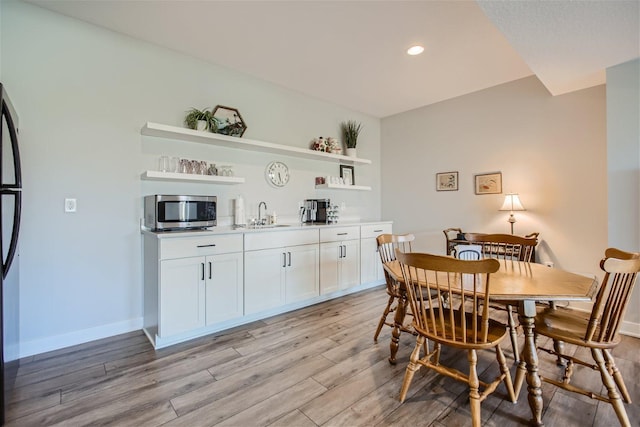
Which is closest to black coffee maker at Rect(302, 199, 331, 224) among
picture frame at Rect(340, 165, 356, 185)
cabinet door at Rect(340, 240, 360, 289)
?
cabinet door at Rect(340, 240, 360, 289)

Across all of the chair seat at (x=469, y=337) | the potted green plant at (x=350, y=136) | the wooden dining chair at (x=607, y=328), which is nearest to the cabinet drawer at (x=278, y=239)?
the potted green plant at (x=350, y=136)

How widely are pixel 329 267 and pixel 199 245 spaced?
5.35 feet

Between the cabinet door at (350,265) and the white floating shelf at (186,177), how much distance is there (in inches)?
63.2

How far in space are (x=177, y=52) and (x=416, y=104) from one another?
10.8 ft

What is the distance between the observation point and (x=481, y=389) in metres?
1.93

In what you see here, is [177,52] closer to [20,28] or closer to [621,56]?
[20,28]

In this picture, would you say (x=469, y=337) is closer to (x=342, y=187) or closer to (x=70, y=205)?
(x=342, y=187)

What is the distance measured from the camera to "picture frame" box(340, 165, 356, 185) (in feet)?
15.4

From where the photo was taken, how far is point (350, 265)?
3977mm

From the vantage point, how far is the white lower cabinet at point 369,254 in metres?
4.14

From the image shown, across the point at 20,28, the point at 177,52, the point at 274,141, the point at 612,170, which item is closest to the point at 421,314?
the point at 612,170

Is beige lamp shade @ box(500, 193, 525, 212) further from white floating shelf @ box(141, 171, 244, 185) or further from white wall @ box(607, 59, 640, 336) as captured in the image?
white floating shelf @ box(141, 171, 244, 185)

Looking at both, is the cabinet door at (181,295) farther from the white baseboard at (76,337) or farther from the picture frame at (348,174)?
the picture frame at (348,174)

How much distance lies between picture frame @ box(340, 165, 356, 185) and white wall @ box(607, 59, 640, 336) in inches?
115
